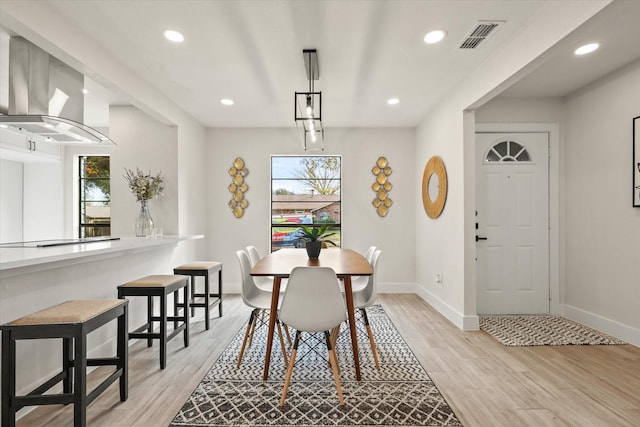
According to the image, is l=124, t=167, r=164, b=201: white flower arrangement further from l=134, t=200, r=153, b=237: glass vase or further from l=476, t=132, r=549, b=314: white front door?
l=476, t=132, r=549, b=314: white front door

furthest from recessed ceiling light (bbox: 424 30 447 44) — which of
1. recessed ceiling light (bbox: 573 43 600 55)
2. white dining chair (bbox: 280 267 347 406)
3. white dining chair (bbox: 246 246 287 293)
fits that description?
white dining chair (bbox: 246 246 287 293)

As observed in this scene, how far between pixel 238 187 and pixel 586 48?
435cm

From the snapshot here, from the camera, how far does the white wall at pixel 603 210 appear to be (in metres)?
3.12

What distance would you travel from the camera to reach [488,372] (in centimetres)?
252

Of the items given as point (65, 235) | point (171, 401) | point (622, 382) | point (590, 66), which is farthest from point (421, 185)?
point (65, 235)

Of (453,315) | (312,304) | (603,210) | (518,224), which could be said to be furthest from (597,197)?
(312,304)

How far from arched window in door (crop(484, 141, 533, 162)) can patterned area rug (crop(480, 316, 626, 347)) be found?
1833mm

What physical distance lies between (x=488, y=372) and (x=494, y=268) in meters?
1.77

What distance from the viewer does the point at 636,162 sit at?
3049 mm

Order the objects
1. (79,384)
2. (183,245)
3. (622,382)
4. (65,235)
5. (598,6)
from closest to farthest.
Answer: (79,384)
(598,6)
(622,382)
(183,245)
(65,235)

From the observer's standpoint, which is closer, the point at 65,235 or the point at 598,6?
the point at 598,6

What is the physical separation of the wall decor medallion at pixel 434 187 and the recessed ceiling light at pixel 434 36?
1684 mm

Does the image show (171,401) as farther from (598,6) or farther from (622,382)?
(598,6)

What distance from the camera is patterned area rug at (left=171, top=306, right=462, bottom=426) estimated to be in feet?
6.35
